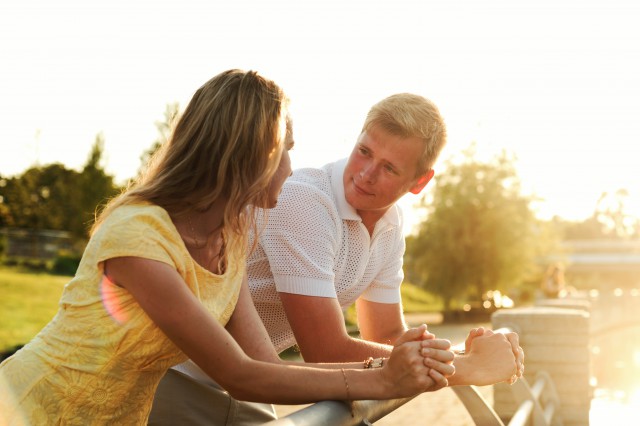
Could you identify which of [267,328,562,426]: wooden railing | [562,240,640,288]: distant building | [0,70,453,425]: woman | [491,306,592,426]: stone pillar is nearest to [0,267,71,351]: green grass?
[491,306,592,426]: stone pillar

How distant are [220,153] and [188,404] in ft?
3.07

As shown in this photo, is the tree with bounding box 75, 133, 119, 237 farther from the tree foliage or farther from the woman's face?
the woman's face

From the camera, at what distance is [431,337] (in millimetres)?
2021

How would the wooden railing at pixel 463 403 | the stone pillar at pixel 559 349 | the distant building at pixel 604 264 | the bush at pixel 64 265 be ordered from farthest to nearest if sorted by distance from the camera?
the distant building at pixel 604 264 → the bush at pixel 64 265 → the stone pillar at pixel 559 349 → the wooden railing at pixel 463 403

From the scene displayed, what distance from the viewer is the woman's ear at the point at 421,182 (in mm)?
3145

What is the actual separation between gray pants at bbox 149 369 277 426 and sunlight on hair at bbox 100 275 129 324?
0.80 meters

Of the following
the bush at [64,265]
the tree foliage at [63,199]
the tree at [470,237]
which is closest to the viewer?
the bush at [64,265]

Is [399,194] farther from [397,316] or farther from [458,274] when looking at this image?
[458,274]

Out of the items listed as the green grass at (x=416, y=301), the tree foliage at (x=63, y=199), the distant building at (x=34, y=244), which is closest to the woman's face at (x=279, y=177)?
the tree foliage at (x=63, y=199)

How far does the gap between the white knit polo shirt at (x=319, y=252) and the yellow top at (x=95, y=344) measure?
2.46 ft

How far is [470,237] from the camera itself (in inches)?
1270

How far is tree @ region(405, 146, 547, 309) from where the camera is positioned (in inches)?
1255

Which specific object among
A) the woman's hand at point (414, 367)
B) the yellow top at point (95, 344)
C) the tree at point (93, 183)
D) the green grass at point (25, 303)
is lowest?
the green grass at point (25, 303)

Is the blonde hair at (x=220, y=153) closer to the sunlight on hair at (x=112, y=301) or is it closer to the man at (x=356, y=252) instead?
the sunlight on hair at (x=112, y=301)
